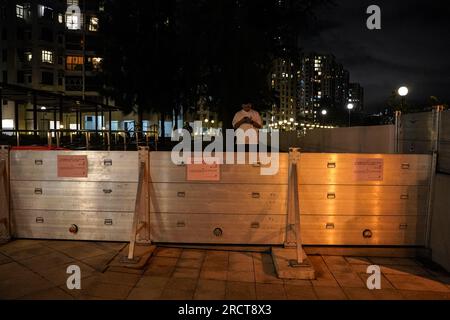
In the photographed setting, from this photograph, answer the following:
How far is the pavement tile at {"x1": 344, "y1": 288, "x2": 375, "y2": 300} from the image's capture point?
4555mm

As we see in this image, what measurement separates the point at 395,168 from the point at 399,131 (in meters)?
2.33

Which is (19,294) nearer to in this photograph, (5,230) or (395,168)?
(5,230)

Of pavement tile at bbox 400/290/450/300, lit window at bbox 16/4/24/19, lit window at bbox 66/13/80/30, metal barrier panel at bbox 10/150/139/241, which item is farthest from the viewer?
lit window at bbox 66/13/80/30

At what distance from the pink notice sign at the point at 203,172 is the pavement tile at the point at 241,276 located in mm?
1665

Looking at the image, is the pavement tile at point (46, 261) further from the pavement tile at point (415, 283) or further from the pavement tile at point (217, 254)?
the pavement tile at point (415, 283)

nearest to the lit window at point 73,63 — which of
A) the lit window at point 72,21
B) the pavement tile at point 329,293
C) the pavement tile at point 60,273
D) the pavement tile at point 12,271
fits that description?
the lit window at point 72,21

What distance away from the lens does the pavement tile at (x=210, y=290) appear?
14.8 ft

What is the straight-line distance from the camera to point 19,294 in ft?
14.6

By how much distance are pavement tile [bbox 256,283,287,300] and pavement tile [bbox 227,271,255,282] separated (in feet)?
0.71

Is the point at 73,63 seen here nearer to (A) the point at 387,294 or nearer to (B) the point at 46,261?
(B) the point at 46,261

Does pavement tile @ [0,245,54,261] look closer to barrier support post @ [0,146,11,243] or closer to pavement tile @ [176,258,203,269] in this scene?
barrier support post @ [0,146,11,243]

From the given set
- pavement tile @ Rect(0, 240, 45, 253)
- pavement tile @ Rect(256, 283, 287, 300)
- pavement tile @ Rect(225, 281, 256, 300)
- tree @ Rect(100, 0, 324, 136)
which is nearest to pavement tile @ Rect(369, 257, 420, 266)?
pavement tile @ Rect(256, 283, 287, 300)

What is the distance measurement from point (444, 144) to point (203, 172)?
4.11 meters

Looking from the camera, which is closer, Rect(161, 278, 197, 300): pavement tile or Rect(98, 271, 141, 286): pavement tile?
Rect(161, 278, 197, 300): pavement tile
